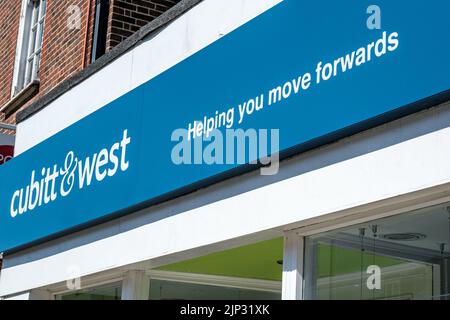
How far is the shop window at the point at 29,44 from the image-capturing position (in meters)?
13.4

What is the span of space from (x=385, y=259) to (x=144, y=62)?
332 centimetres

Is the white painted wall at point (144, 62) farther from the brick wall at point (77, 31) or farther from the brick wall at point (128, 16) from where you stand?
the brick wall at point (128, 16)

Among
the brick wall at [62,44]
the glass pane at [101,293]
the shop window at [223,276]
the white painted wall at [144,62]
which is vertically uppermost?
the brick wall at [62,44]

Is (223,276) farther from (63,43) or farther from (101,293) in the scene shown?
(63,43)

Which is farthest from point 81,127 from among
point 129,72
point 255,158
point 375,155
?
point 375,155

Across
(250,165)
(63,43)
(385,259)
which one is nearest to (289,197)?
(250,165)

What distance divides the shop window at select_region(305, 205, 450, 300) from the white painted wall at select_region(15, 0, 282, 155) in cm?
178

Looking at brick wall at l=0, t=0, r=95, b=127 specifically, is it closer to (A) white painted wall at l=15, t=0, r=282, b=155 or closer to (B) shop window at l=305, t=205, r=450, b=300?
(A) white painted wall at l=15, t=0, r=282, b=155

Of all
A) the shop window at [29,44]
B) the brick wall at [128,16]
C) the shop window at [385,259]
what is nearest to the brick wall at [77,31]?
the brick wall at [128,16]

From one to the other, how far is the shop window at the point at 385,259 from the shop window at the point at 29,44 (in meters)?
8.26

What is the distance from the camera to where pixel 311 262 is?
233 inches

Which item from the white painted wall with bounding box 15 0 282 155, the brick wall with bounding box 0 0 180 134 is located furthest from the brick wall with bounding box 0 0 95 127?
the white painted wall with bounding box 15 0 282 155

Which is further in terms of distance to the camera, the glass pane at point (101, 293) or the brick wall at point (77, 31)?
the brick wall at point (77, 31)

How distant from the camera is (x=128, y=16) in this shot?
1113cm
